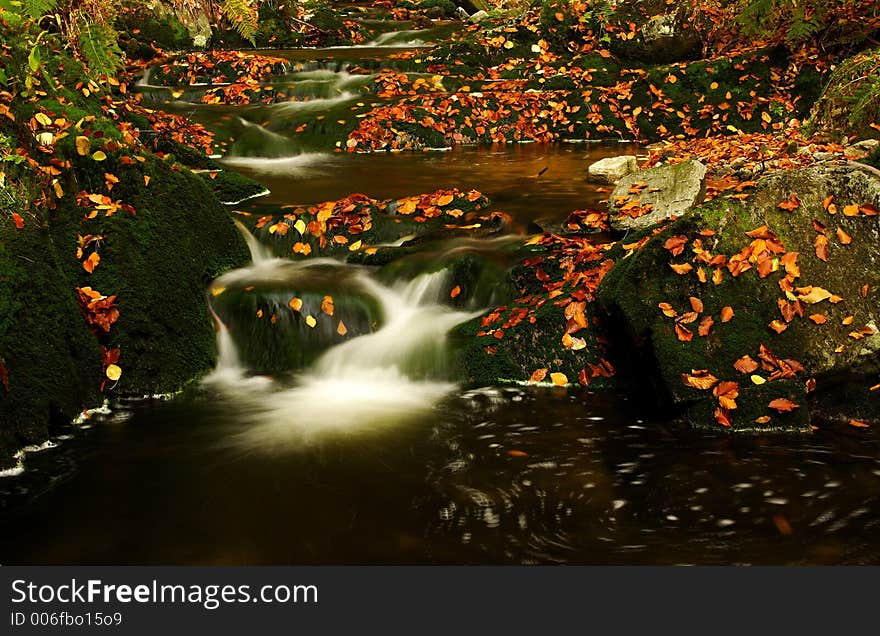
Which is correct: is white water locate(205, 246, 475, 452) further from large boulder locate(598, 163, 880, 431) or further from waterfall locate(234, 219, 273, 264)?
large boulder locate(598, 163, 880, 431)

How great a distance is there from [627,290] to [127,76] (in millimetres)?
10639

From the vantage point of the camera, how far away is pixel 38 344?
13.0ft

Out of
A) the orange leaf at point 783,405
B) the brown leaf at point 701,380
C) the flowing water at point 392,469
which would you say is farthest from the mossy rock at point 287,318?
the orange leaf at point 783,405

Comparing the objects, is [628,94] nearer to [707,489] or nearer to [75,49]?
[75,49]

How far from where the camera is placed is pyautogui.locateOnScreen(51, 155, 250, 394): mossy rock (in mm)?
4680

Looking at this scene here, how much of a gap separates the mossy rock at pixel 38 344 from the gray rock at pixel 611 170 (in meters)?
5.42

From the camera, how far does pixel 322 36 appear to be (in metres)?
16.2

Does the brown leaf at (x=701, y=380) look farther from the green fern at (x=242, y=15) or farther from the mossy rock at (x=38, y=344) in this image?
the green fern at (x=242, y=15)

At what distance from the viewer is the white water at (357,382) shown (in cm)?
438

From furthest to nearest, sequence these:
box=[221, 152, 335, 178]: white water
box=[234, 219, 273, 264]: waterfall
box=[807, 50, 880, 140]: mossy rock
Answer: box=[221, 152, 335, 178]: white water → box=[807, 50, 880, 140]: mossy rock → box=[234, 219, 273, 264]: waterfall

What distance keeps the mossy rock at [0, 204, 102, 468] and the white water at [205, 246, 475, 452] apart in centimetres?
87

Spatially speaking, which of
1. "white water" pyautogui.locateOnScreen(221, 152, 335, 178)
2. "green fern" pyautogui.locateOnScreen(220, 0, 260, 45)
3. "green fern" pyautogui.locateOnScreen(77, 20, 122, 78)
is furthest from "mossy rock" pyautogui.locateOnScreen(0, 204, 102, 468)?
"white water" pyautogui.locateOnScreen(221, 152, 335, 178)

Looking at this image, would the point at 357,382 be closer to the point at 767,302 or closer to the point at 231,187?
the point at 767,302

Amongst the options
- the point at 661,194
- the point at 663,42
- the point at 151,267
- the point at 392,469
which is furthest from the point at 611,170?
the point at 663,42
